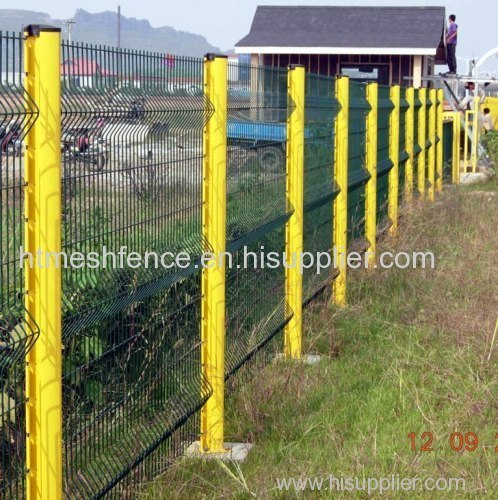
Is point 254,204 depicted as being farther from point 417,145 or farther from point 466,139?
point 466,139

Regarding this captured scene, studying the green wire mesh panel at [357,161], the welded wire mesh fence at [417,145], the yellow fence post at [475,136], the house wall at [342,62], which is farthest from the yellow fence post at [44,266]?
the house wall at [342,62]

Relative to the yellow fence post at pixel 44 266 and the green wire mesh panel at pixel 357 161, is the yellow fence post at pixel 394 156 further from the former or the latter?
the yellow fence post at pixel 44 266

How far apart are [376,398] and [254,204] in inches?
49.6

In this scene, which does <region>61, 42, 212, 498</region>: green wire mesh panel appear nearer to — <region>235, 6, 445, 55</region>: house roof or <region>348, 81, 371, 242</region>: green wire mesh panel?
<region>348, 81, 371, 242</region>: green wire mesh panel

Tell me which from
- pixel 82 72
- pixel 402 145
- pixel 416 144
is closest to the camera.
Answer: pixel 82 72

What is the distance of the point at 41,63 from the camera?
328 centimetres

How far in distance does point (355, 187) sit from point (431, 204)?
17.6 ft

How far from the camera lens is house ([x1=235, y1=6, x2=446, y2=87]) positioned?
105 ft

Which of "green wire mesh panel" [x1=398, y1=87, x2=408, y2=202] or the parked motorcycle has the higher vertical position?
the parked motorcycle

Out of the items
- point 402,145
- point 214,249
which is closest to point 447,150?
point 402,145

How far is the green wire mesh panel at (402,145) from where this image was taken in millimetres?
13547

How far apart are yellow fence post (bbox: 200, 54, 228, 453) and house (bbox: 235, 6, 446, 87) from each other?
2583 cm

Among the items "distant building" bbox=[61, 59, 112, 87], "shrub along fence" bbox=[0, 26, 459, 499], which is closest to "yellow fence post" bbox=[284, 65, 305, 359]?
"shrub along fence" bbox=[0, 26, 459, 499]

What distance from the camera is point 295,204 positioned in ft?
24.0
